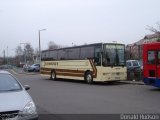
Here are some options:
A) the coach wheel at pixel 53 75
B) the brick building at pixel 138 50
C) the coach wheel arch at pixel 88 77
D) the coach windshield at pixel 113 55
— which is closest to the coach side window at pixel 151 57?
the coach windshield at pixel 113 55

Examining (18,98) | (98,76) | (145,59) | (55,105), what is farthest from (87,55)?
(18,98)

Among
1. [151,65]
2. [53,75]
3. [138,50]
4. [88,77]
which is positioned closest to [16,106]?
[151,65]

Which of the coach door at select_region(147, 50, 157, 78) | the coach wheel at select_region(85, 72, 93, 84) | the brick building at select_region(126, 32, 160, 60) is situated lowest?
the coach wheel at select_region(85, 72, 93, 84)

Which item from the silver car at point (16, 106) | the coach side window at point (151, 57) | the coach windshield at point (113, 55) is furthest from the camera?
the coach windshield at point (113, 55)

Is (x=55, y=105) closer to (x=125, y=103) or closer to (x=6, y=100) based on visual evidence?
(x=125, y=103)

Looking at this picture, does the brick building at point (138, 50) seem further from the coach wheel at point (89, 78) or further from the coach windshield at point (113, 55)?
the coach wheel at point (89, 78)

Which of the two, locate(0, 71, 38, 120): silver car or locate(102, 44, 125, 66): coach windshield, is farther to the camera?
locate(102, 44, 125, 66): coach windshield

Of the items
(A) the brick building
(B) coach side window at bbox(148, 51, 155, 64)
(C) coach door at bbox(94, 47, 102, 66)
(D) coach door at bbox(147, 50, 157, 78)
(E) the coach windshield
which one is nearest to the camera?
(D) coach door at bbox(147, 50, 157, 78)

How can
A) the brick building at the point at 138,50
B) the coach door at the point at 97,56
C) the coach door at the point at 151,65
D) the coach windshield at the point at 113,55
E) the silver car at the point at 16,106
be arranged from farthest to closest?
the brick building at the point at 138,50, the coach door at the point at 97,56, the coach windshield at the point at 113,55, the coach door at the point at 151,65, the silver car at the point at 16,106

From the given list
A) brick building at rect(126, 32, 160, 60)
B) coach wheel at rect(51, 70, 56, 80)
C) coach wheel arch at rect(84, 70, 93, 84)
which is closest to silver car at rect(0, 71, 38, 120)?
coach wheel arch at rect(84, 70, 93, 84)

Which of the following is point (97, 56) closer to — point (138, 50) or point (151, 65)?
point (151, 65)

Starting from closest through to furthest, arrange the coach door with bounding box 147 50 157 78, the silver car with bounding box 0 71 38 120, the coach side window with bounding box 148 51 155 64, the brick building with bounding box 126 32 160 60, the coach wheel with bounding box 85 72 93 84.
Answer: the silver car with bounding box 0 71 38 120
the coach door with bounding box 147 50 157 78
the coach side window with bounding box 148 51 155 64
the coach wheel with bounding box 85 72 93 84
the brick building with bounding box 126 32 160 60

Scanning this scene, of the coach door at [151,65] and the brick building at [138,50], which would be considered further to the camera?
the brick building at [138,50]

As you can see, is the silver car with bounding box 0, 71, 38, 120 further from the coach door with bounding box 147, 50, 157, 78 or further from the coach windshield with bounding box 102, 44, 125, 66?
the coach windshield with bounding box 102, 44, 125, 66
